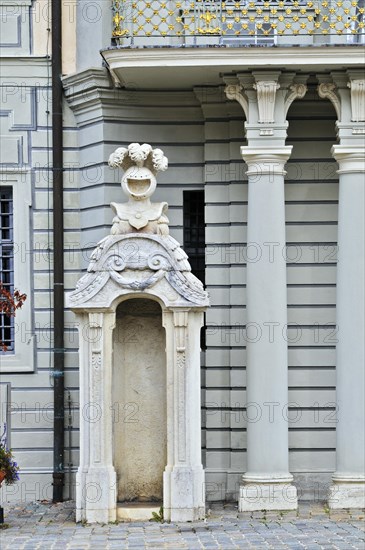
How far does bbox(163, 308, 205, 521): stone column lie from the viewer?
71.4 ft

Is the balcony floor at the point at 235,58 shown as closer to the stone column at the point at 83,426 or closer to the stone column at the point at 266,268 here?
the stone column at the point at 266,268

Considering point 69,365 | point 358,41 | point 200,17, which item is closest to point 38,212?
point 69,365

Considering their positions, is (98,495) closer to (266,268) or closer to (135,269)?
(135,269)

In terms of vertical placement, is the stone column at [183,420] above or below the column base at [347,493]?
above

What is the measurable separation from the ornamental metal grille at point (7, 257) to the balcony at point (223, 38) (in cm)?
287

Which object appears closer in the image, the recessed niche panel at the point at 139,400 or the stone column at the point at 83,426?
the stone column at the point at 83,426

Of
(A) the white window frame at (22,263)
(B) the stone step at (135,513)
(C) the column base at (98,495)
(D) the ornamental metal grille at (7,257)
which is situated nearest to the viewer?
(C) the column base at (98,495)

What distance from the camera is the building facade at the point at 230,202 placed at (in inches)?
928

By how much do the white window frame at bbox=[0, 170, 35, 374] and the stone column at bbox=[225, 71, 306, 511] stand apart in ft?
12.3

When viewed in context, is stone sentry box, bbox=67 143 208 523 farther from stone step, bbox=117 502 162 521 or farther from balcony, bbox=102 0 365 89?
balcony, bbox=102 0 365 89

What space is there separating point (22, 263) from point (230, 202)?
343cm

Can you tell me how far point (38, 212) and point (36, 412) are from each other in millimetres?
3140

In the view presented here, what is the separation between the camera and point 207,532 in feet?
69.0

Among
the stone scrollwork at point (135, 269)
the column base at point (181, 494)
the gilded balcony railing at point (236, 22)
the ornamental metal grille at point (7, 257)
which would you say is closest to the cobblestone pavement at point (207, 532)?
the column base at point (181, 494)
